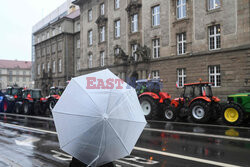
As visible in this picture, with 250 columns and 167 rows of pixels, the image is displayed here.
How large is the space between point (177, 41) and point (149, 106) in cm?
1057

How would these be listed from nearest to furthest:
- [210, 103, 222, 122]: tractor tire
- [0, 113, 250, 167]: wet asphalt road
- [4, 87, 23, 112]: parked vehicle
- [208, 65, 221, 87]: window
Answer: [0, 113, 250, 167]: wet asphalt road → [210, 103, 222, 122]: tractor tire → [208, 65, 221, 87]: window → [4, 87, 23, 112]: parked vehicle

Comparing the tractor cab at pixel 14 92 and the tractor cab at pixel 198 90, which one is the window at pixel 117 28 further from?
the tractor cab at pixel 198 90

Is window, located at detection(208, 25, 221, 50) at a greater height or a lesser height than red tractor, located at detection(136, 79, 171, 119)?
greater

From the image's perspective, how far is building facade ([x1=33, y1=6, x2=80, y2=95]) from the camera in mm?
45094

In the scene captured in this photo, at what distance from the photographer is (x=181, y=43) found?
907 inches

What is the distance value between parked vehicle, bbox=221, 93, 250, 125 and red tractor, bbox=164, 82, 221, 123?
0.95 m

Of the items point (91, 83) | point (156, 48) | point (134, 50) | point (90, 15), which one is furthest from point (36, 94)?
point (91, 83)

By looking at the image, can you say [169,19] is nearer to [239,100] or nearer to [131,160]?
[239,100]

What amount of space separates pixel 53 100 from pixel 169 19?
1391cm

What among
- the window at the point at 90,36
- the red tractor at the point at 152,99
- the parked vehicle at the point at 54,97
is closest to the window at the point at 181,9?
the red tractor at the point at 152,99

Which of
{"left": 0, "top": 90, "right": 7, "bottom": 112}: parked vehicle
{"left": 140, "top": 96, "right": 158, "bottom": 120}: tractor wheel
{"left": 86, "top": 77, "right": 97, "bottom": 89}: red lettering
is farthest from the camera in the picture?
{"left": 0, "top": 90, "right": 7, "bottom": 112}: parked vehicle

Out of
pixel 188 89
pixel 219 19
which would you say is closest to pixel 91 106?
pixel 188 89

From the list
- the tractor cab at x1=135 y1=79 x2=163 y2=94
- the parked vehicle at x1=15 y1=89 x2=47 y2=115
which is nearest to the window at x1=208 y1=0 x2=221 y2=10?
the tractor cab at x1=135 y1=79 x2=163 y2=94

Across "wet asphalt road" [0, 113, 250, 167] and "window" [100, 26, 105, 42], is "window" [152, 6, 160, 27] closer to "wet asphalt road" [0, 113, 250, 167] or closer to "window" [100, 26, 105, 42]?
"window" [100, 26, 105, 42]
